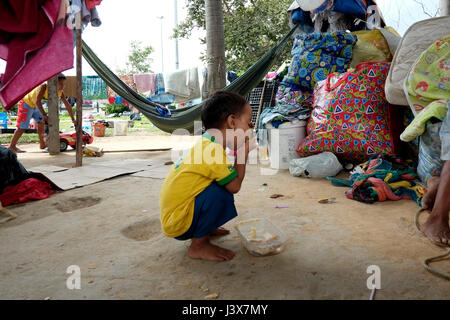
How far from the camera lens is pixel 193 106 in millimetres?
3303

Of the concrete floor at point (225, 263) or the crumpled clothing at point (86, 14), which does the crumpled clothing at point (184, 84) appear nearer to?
the crumpled clothing at point (86, 14)

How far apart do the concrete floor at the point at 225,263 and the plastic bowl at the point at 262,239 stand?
0.08ft

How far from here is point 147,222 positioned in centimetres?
141

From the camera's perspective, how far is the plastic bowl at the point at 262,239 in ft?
3.31

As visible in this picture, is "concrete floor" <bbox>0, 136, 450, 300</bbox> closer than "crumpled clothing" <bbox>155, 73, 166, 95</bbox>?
Yes

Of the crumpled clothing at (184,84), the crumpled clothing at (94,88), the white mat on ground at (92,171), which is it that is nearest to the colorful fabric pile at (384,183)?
the white mat on ground at (92,171)

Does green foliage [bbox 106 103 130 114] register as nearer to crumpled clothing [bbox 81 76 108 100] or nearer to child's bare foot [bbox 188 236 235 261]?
crumpled clothing [bbox 81 76 108 100]

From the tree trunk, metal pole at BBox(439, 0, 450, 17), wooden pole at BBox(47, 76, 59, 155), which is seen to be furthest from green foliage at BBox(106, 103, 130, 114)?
metal pole at BBox(439, 0, 450, 17)

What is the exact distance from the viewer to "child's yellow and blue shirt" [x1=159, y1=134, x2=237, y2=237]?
97 centimetres

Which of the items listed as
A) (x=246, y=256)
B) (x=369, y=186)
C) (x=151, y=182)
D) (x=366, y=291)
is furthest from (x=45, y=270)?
(x=369, y=186)

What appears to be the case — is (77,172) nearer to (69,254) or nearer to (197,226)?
(69,254)

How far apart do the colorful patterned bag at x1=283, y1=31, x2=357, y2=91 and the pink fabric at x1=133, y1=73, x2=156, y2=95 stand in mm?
4541

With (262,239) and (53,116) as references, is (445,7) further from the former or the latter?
(53,116)
